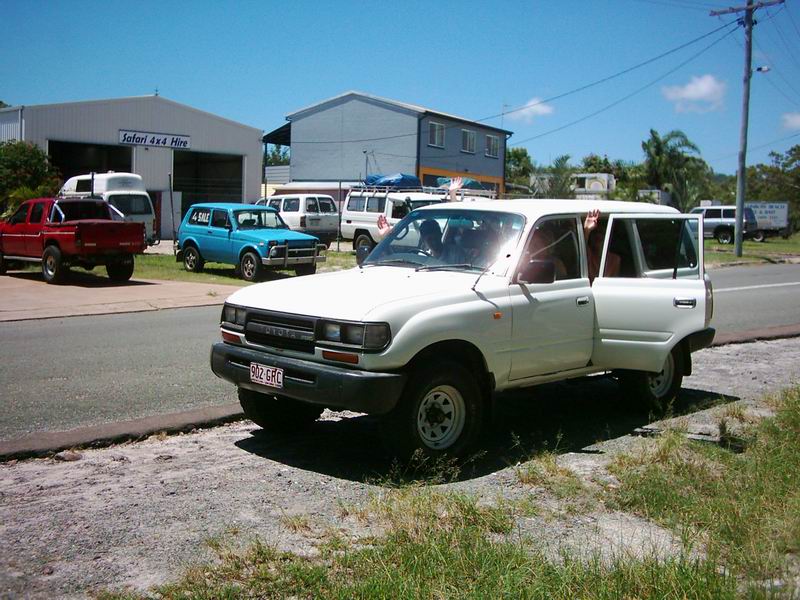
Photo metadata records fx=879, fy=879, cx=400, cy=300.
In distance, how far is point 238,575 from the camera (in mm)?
4043

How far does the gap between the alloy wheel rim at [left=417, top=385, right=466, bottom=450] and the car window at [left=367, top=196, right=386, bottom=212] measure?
24.7 m

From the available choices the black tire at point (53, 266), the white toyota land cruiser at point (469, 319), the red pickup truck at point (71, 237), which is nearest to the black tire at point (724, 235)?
the red pickup truck at point (71, 237)

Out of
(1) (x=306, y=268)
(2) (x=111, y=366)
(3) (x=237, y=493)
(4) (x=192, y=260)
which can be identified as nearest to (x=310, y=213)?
(4) (x=192, y=260)

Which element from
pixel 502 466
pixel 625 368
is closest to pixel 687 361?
pixel 625 368

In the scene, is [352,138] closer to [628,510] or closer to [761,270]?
[761,270]

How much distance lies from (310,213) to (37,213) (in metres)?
13.2

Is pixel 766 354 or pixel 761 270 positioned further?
pixel 761 270

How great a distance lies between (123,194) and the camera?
2928cm

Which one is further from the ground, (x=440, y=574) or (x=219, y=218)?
(x=219, y=218)

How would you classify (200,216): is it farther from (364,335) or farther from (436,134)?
(436,134)

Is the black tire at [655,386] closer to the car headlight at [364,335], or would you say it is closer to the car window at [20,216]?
the car headlight at [364,335]

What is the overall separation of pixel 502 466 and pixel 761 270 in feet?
80.2

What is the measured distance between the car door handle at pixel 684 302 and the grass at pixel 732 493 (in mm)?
1128

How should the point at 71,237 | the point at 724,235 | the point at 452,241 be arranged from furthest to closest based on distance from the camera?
the point at 724,235
the point at 71,237
the point at 452,241
